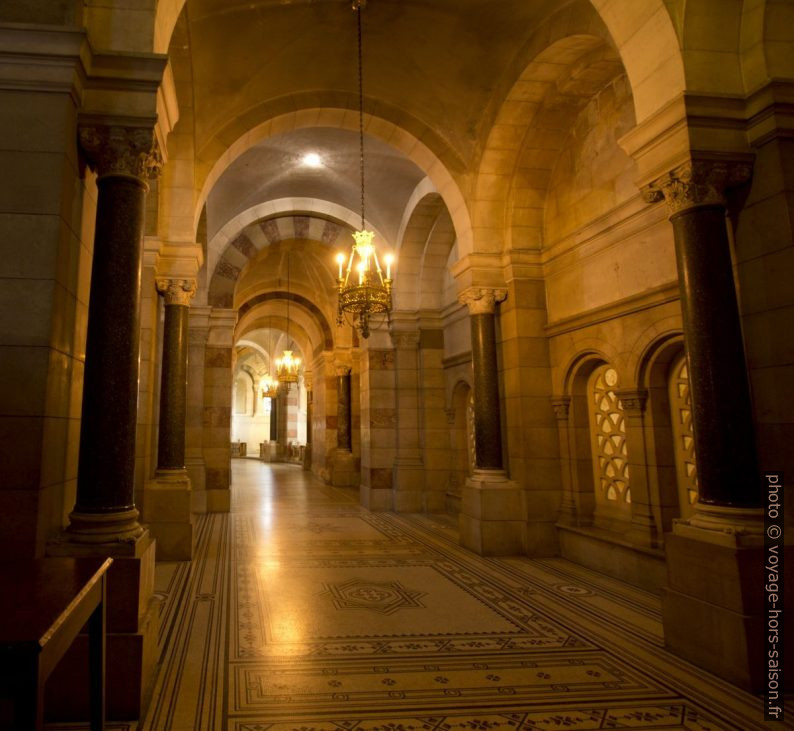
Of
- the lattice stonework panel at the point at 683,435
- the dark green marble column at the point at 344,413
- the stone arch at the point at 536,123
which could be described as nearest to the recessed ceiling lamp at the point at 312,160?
the stone arch at the point at 536,123

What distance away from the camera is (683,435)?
548 centimetres

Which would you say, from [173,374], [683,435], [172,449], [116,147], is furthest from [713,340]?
[173,374]

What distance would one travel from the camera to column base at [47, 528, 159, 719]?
2846 millimetres

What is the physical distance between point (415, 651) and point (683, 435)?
343 centimetres

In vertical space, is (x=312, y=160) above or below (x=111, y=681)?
above

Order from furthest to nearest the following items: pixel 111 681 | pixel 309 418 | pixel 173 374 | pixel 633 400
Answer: pixel 309 418 → pixel 173 374 → pixel 633 400 → pixel 111 681

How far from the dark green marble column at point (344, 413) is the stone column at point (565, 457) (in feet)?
30.6

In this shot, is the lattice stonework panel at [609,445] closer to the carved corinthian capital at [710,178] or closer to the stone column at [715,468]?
the stone column at [715,468]

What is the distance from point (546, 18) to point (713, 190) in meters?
3.37

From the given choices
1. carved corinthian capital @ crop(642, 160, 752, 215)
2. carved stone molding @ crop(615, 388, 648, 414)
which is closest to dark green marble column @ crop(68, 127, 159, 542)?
carved corinthian capital @ crop(642, 160, 752, 215)

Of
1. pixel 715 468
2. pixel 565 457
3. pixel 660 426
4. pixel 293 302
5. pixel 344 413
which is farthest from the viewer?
pixel 293 302

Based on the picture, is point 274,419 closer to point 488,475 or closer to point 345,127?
point 345,127

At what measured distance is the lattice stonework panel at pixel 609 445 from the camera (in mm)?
6250

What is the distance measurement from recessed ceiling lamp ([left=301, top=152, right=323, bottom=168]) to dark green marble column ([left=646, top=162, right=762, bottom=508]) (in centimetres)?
757
